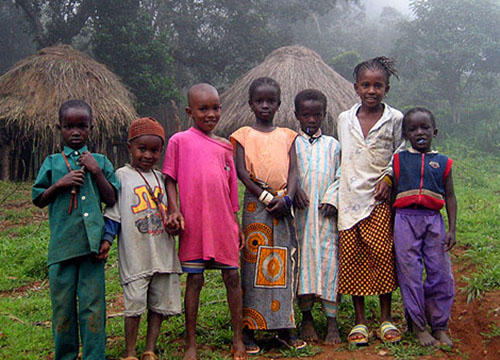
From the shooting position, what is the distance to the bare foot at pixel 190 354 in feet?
8.44

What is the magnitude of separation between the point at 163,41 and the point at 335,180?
10674mm

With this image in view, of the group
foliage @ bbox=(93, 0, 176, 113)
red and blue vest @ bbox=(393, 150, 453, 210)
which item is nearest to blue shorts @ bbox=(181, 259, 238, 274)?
red and blue vest @ bbox=(393, 150, 453, 210)

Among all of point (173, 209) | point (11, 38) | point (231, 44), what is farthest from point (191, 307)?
point (11, 38)

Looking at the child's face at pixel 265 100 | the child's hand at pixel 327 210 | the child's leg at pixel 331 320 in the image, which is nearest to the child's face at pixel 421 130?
the child's hand at pixel 327 210

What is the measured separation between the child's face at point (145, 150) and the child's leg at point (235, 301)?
769mm

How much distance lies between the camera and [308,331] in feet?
9.66

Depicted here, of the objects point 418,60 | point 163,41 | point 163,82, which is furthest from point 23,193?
point 418,60

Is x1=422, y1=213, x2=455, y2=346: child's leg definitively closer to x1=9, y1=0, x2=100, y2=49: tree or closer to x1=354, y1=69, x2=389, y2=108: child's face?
x1=354, y1=69, x2=389, y2=108: child's face

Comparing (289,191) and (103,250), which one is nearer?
(103,250)

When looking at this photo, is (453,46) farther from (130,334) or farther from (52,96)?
(130,334)

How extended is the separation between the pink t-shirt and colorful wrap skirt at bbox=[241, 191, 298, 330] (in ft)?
0.65

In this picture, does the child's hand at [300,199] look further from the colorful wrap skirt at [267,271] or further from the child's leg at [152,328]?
the child's leg at [152,328]

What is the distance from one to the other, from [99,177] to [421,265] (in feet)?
6.42

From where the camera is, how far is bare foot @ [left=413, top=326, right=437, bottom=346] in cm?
275
